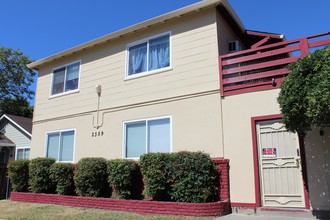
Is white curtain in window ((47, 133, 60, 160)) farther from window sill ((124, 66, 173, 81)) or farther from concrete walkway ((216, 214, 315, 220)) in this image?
concrete walkway ((216, 214, 315, 220))

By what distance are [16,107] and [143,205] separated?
2950 centimetres

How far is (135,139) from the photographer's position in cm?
1107

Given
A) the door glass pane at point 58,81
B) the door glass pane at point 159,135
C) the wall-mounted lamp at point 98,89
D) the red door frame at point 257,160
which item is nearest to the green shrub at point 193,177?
the red door frame at point 257,160

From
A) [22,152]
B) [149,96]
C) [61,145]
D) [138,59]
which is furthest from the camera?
[22,152]

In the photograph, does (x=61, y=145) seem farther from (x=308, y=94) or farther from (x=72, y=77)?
(x=308, y=94)

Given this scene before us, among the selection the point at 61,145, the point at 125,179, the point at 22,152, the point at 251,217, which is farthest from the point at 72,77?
the point at 251,217

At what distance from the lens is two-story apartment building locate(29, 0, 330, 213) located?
841 centimetres

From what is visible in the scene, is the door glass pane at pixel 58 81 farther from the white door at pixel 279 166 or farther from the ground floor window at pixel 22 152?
the white door at pixel 279 166

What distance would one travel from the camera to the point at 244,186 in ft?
27.8

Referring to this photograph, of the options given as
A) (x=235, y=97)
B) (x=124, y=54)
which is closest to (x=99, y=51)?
(x=124, y=54)

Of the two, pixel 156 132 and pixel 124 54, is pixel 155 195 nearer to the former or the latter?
pixel 156 132

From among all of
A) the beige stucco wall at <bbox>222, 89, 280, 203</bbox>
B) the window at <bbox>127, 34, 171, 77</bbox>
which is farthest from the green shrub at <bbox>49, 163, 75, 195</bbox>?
the beige stucco wall at <bbox>222, 89, 280, 203</bbox>

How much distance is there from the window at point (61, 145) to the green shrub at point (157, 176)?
5.05 meters

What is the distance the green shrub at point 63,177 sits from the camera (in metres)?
11.3
